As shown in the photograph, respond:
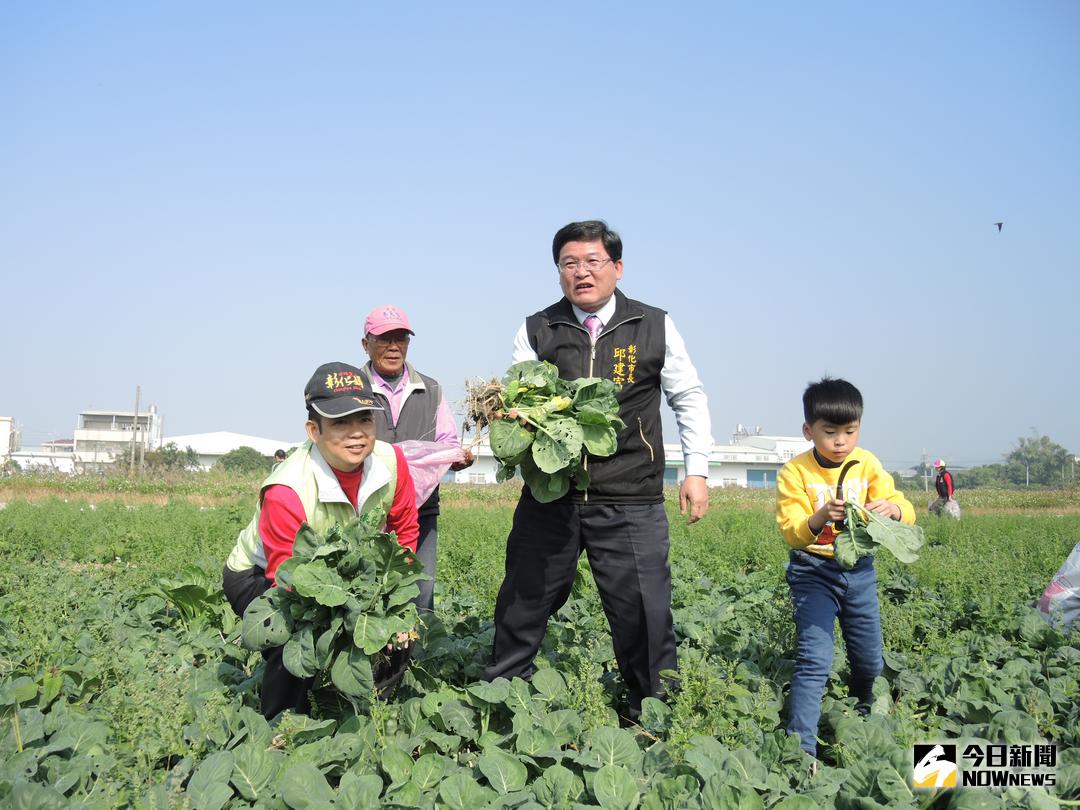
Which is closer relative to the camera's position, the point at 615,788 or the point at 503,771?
the point at 615,788

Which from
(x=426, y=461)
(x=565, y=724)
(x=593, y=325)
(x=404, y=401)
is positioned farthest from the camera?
(x=404, y=401)

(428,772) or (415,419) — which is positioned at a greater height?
(415,419)

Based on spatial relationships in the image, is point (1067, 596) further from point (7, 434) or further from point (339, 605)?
point (7, 434)

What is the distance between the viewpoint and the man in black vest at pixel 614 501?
11.6 ft

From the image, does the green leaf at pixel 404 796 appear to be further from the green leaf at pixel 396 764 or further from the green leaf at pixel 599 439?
the green leaf at pixel 599 439

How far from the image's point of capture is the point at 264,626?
288cm

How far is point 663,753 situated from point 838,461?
4.80 feet

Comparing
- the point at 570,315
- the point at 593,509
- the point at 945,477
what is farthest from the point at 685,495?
the point at 945,477

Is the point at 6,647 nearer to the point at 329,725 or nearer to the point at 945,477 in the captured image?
the point at 329,725

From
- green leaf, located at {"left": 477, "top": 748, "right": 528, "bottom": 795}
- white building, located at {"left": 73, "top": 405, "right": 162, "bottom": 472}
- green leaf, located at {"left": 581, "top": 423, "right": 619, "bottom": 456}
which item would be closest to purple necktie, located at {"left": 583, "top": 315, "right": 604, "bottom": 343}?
green leaf, located at {"left": 581, "top": 423, "right": 619, "bottom": 456}

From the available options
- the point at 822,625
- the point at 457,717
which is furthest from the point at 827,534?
the point at 457,717

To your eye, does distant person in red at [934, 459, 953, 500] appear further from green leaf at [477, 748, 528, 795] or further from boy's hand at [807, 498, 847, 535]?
green leaf at [477, 748, 528, 795]

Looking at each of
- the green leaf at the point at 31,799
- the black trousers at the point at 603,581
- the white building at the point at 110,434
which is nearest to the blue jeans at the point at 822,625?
the black trousers at the point at 603,581

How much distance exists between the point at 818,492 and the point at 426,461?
A: 6.06ft
